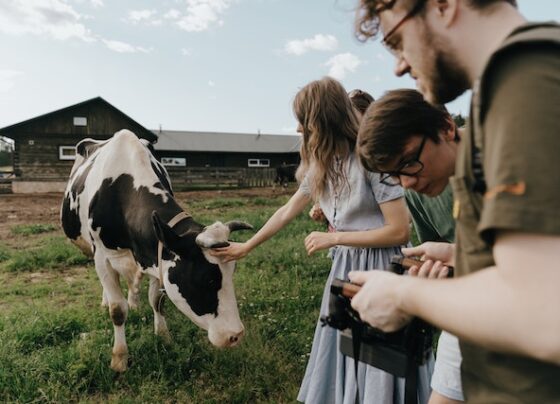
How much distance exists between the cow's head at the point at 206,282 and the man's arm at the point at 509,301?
2.37 metres

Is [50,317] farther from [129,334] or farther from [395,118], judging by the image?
[395,118]

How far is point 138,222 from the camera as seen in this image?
3773 mm

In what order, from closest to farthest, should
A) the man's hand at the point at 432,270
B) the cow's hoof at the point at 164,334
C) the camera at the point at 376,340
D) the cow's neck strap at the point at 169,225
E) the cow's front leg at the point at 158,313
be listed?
the camera at the point at 376,340 → the man's hand at the point at 432,270 → the cow's neck strap at the point at 169,225 → the cow's hoof at the point at 164,334 → the cow's front leg at the point at 158,313

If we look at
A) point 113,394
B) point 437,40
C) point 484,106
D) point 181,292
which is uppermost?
point 437,40

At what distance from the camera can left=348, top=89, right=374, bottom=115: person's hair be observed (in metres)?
3.06

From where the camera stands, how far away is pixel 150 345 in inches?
158

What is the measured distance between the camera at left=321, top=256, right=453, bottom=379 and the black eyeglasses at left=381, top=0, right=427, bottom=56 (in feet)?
2.11

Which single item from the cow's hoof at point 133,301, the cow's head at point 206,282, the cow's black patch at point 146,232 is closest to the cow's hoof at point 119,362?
the cow's black patch at point 146,232

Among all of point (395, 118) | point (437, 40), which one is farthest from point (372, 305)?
point (395, 118)

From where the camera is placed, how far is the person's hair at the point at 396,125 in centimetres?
162

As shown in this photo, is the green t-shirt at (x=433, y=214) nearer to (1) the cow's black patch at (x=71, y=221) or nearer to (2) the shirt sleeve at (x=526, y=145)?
(2) the shirt sleeve at (x=526, y=145)

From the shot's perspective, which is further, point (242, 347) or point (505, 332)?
point (242, 347)

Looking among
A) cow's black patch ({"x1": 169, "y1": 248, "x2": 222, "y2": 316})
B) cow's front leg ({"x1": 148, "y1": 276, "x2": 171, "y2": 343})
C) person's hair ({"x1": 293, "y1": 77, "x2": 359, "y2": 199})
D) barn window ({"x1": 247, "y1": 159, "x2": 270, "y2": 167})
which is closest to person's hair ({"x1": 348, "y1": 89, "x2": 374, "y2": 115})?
person's hair ({"x1": 293, "y1": 77, "x2": 359, "y2": 199})

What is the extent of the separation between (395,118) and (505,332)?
3.43 feet
